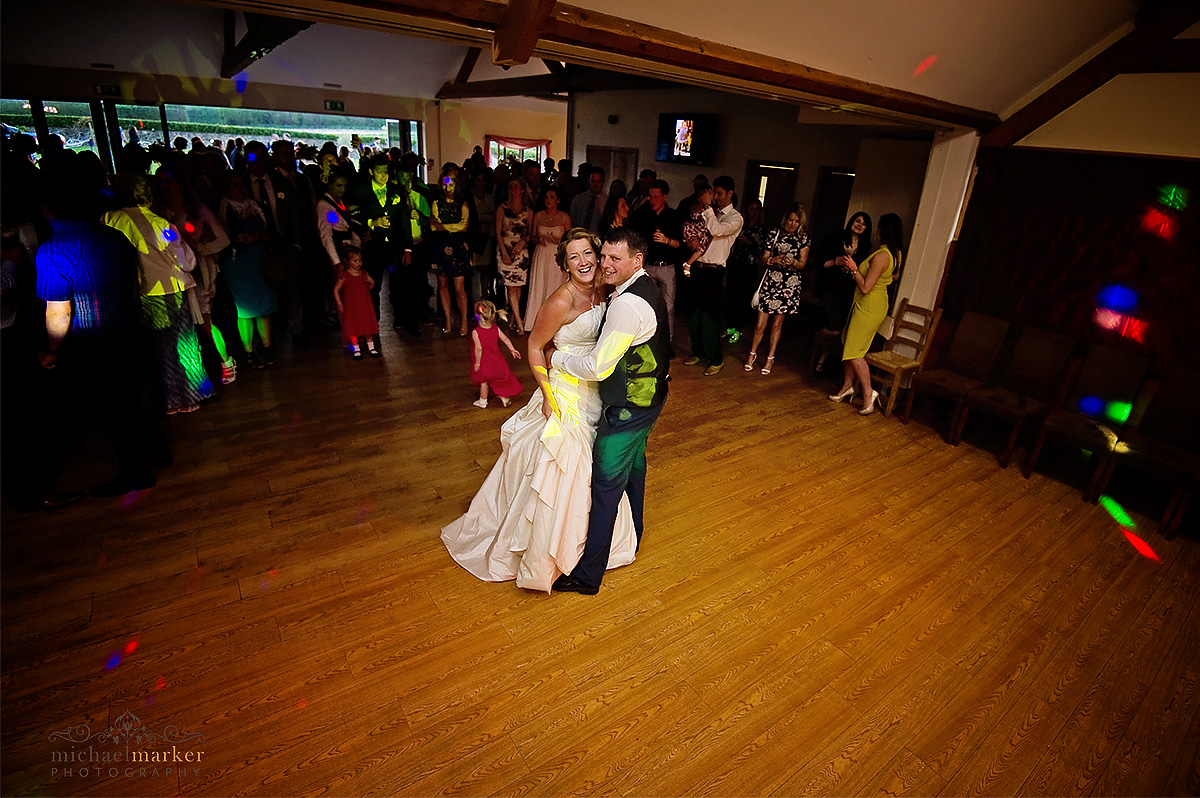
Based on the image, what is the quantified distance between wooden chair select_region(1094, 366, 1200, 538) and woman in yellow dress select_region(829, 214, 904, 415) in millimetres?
1825

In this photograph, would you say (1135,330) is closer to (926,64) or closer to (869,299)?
(869,299)

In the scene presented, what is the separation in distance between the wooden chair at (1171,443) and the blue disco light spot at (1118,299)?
64 centimetres

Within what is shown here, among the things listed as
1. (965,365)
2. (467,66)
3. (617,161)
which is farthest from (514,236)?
(467,66)

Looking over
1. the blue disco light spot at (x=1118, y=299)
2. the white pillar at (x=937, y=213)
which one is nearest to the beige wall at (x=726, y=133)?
the white pillar at (x=937, y=213)

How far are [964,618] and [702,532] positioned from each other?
4.53 feet

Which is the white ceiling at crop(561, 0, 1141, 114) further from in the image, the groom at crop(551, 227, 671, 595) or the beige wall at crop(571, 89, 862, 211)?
the beige wall at crop(571, 89, 862, 211)

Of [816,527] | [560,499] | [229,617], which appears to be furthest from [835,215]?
[229,617]

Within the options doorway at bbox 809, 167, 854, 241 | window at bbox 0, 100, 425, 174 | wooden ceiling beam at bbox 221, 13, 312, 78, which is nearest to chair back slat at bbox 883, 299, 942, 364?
doorway at bbox 809, 167, 854, 241

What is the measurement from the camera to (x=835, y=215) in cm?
787

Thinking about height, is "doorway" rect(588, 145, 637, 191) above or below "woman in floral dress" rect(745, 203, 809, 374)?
above

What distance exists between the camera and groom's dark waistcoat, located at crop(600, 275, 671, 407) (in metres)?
2.64

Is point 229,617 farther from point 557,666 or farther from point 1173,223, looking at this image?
point 1173,223

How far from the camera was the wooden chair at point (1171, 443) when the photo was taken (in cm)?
383

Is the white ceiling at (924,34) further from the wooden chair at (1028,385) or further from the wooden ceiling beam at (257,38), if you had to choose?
the wooden ceiling beam at (257,38)
